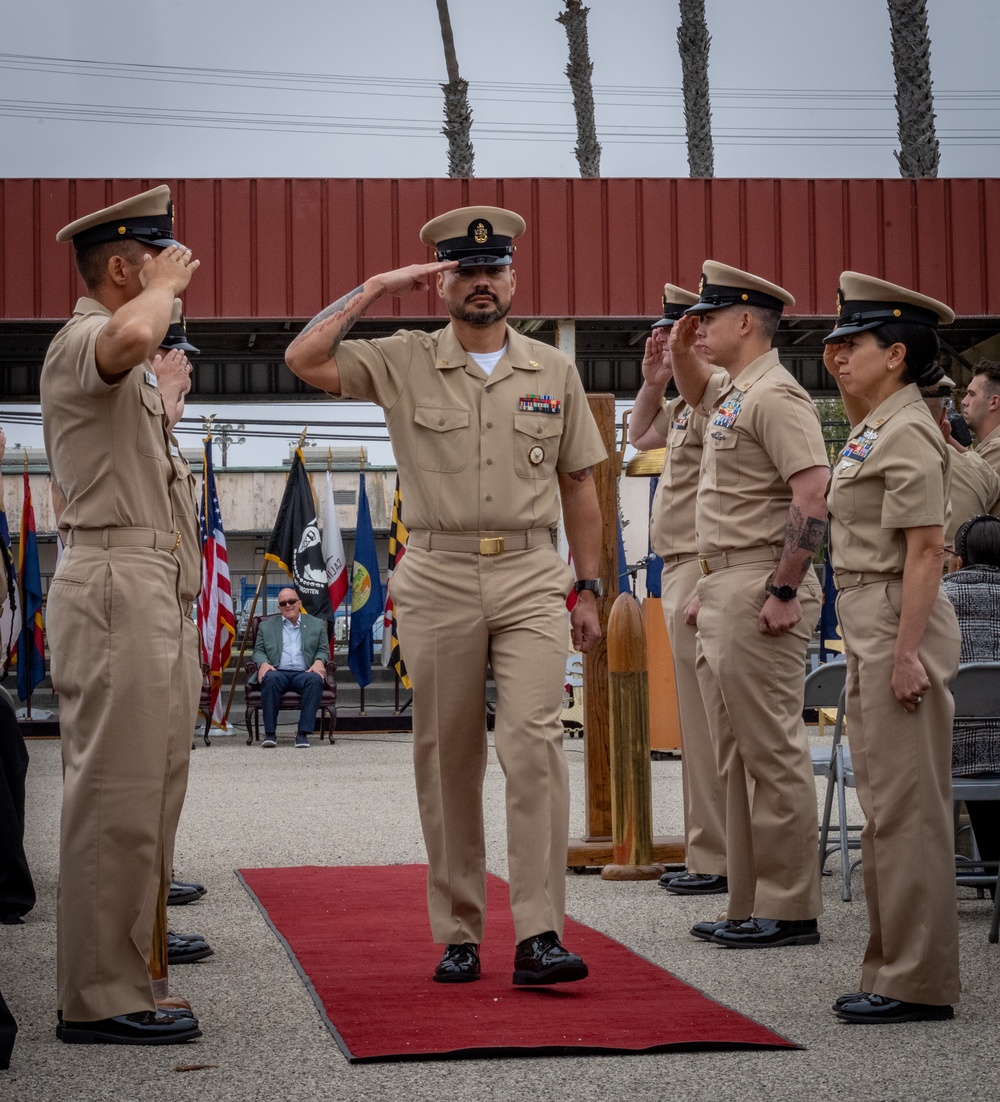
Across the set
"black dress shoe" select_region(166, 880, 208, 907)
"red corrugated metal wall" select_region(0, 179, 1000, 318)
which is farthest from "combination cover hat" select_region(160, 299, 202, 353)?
"red corrugated metal wall" select_region(0, 179, 1000, 318)

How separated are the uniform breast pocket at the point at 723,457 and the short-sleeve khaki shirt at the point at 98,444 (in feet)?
6.96

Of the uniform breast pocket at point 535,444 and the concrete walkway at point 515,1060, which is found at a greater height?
the uniform breast pocket at point 535,444

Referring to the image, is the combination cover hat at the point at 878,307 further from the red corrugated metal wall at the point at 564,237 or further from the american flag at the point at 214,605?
the red corrugated metal wall at the point at 564,237

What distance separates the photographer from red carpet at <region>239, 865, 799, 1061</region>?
3604 millimetres

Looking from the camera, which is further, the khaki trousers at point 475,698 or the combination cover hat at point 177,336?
the combination cover hat at point 177,336

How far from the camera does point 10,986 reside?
4457 millimetres

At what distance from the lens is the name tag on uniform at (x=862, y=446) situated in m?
4.16

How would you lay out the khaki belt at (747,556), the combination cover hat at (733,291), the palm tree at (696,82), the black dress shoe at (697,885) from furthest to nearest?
the palm tree at (696,82) → the black dress shoe at (697,885) → the combination cover hat at (733,291) → the khaki belt at (747,556)

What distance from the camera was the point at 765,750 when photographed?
→ 5.10 metres

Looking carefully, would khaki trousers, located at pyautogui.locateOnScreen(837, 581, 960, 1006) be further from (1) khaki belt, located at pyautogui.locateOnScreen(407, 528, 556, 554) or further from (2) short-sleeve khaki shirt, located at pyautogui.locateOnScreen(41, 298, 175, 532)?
(2) short-sleeve khaki shirt, located at pyautogui.locateOnScreen(41, 298, 175, 532)

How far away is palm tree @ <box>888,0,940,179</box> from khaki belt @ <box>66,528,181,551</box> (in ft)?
72.5

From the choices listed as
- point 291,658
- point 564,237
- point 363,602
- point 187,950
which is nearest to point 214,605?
point 291,658

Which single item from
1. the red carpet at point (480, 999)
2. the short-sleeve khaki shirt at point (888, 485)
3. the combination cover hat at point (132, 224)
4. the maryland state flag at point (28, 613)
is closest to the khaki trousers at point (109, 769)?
the red carpet at point (480, 999)

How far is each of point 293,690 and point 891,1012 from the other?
1205cm
